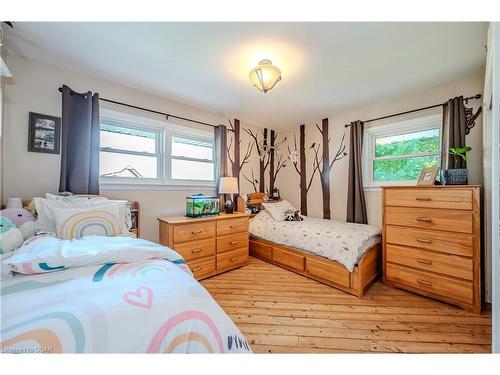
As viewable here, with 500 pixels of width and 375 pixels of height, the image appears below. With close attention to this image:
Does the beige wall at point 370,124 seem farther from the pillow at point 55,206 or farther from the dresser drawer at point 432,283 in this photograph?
the pillow at point 55,206

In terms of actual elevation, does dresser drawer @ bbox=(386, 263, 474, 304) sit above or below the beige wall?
below

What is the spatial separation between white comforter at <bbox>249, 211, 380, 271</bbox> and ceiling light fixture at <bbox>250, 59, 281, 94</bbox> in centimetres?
170

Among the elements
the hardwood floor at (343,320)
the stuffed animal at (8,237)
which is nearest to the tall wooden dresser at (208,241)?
the hardwood floor at (343,320)

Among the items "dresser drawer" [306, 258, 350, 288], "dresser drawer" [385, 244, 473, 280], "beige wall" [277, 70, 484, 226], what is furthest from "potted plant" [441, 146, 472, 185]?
"dresser drawer" [306, 258, 350, 288]

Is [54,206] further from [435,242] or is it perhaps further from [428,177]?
[428,177]

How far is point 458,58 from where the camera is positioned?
165cm

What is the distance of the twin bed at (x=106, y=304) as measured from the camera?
0.51 meters

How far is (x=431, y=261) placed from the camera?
1756mm

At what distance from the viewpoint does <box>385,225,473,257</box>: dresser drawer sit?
1.61 m

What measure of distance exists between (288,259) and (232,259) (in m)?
0.72

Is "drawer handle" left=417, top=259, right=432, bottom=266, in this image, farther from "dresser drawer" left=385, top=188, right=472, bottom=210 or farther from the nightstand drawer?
the nightstand drawer

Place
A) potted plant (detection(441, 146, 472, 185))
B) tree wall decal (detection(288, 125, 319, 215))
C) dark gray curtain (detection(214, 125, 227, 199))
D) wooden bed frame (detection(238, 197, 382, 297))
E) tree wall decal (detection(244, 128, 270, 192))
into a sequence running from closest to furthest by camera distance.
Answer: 1. potted plant (detection(441, 146, 472, 185))
2. wooden bed frame (detection(238, 197, 382, 297))
3. dark gray curtain (detection(214, 125, 227, 199))
4. tree wall decal (detection(288, 125, 319, 215))
5. tree wall decal (detection(244, 128, 270, 192))
